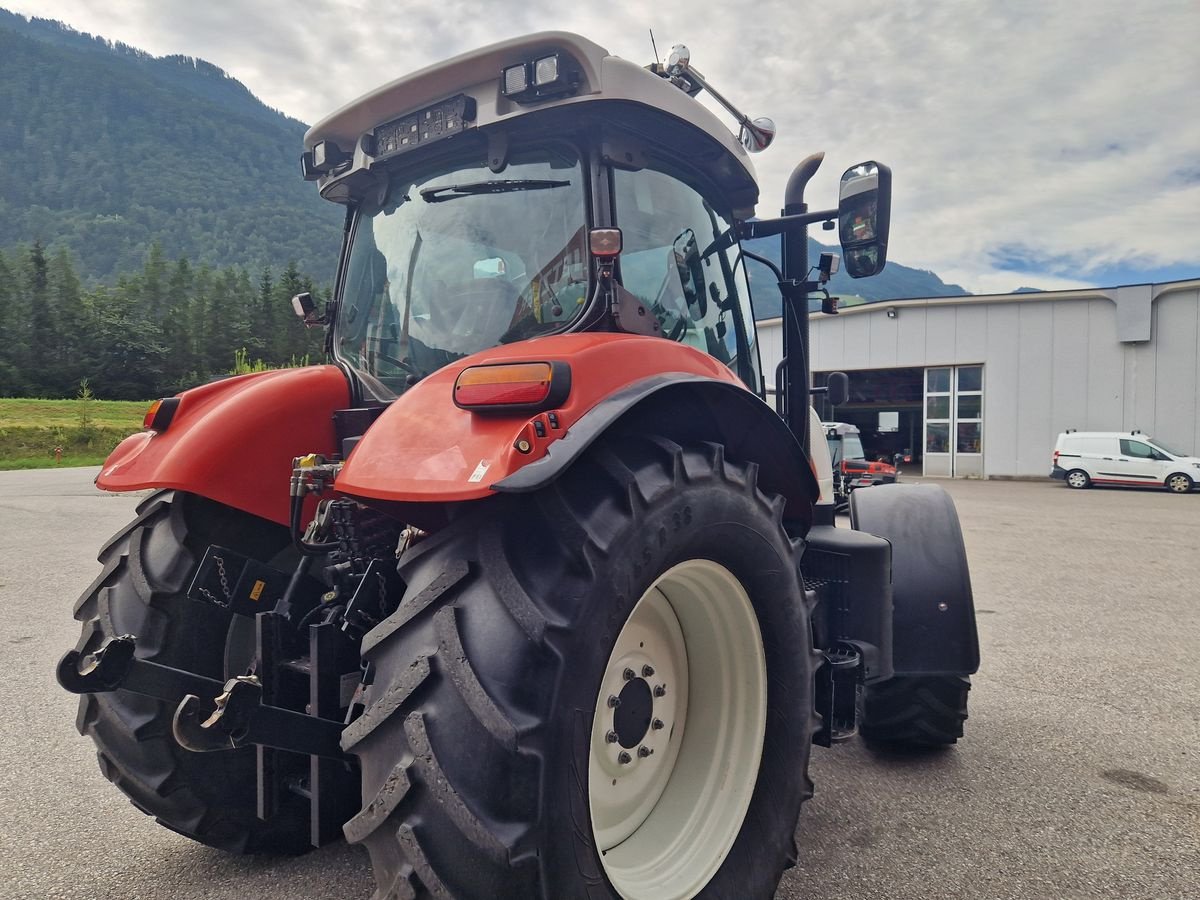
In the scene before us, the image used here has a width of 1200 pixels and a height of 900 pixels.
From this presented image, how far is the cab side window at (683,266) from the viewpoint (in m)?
2.37

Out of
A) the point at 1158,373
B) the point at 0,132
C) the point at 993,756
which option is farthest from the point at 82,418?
the point at 0,132

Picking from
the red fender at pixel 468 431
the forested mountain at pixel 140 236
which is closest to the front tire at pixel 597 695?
the red fender at pixel 468 431

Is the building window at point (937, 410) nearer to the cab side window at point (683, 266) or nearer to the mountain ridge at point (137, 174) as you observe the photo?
the cab side window at point (683, 266)

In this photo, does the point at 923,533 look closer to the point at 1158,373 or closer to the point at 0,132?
the point at 1158,373

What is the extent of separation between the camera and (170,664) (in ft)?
7.27

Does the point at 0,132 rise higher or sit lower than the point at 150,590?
higher

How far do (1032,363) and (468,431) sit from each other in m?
26.1

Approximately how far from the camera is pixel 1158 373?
22.5 meters

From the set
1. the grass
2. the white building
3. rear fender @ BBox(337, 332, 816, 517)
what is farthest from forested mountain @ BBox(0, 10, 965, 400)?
the white building

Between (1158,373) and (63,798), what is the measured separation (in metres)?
26.8

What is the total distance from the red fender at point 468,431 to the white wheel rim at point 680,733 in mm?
501

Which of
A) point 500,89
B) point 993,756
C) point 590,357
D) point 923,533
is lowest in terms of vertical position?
point 993,756

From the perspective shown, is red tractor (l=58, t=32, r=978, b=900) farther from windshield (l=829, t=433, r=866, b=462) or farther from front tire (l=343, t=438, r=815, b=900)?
windshield (l=829, t=433, r=866, b=462)

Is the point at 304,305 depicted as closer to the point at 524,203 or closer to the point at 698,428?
the point at 524,203
